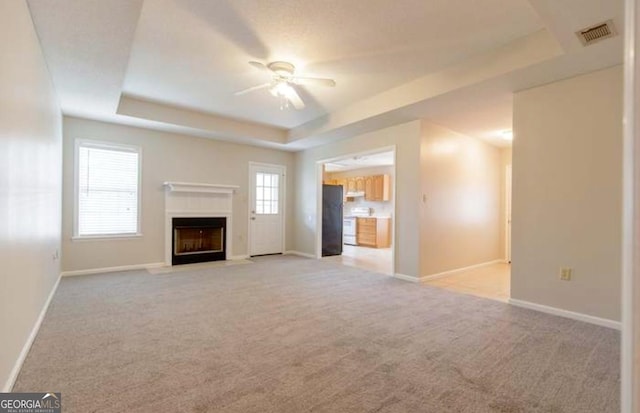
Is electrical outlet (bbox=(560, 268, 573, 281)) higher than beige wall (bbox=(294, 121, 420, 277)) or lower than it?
lower

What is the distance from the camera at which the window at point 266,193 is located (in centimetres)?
733

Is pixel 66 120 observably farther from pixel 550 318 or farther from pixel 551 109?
Answer: pixel 550 318

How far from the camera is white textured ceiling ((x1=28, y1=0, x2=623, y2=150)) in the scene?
2.57 meters

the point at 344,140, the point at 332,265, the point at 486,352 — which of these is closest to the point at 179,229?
the point at 332,265

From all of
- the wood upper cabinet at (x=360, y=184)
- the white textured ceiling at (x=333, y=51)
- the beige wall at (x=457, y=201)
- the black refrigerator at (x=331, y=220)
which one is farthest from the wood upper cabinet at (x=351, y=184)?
the white textured ceiling at (x=333, y=51)

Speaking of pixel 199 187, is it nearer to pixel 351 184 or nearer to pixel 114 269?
pixel 114 269

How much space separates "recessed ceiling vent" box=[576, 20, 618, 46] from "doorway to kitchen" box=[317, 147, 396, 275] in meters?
2.93

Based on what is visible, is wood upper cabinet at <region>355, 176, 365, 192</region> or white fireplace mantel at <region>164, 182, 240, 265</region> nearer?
white fireplace mantel at <region>164, 182, 240, 265</region>

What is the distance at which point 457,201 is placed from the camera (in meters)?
5.58

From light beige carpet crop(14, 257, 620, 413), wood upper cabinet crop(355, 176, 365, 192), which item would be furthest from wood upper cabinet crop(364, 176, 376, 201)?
light beige carpet crop(14, 257, 620, 413)

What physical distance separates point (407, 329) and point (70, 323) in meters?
3.21

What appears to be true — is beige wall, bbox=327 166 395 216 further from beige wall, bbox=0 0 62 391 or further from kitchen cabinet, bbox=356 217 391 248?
beige wall, bbox=0 0 62 391

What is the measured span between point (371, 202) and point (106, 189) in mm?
7361

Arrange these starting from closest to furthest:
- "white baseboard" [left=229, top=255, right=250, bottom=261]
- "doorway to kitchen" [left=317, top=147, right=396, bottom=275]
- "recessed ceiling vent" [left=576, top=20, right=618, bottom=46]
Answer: "recessed ceiling vent" [left=576, top=20, right=618, bottom=46]
"white baseboard" [left=229, top=255, right=250, bottom=261]
"doorway to kitchen" [left=317, top=147, right=396, bottom=275]
